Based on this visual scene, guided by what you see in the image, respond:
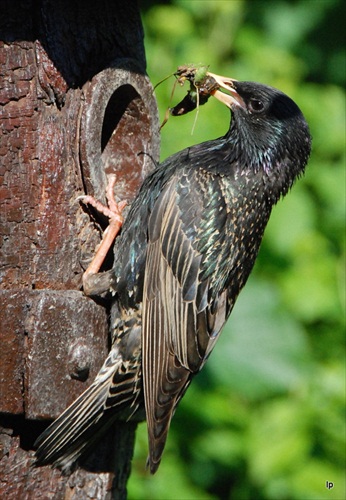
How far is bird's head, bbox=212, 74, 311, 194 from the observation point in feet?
12.4

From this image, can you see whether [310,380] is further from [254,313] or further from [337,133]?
[337,133]

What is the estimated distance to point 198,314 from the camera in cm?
360

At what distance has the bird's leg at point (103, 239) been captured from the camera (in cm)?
349

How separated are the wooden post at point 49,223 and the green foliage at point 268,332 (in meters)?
1.25

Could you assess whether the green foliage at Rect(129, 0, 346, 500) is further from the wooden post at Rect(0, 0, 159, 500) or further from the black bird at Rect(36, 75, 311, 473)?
the wooden post at Rect(0, 0, 159, 500)

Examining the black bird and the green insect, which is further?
the green insect

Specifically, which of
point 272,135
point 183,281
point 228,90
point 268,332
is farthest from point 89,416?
point 268,332

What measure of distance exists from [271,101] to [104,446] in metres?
1.36

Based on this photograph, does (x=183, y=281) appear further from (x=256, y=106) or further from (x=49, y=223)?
(x=256, y=106)

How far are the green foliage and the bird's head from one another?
90 centimetres

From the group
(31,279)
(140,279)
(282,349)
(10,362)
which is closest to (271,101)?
(140,279)

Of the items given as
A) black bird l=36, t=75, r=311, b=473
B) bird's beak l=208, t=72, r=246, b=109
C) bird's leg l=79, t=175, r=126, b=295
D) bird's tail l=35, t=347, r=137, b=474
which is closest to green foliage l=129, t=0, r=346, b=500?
bird's beak l=208, t=72, r=246, b=109

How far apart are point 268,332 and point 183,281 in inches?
61.5

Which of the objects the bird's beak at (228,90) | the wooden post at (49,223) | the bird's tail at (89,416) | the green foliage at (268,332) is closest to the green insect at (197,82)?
the bird's beak at (228,90)
